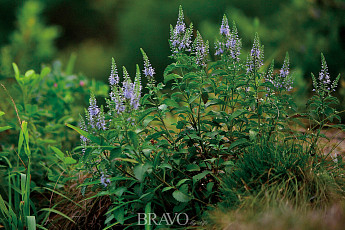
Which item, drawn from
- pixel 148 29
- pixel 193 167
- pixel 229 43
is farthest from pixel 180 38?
pixel 148 29

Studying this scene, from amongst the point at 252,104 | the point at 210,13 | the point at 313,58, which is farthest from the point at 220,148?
the point at 210,13

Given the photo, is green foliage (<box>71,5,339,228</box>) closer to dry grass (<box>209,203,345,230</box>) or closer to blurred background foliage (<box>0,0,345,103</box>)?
dry grass (<box>209,203,345,230</box>)

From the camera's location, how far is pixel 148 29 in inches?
351

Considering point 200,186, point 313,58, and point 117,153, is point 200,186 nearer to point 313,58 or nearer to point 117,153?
point 117,153

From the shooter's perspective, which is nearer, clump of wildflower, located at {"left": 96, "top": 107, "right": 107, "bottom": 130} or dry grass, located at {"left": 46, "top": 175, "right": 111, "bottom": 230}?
clump of wildflower, located at {"left": 96, "top": 107, "right": 107, "bottom": 130}

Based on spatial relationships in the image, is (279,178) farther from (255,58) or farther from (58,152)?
(58,152)

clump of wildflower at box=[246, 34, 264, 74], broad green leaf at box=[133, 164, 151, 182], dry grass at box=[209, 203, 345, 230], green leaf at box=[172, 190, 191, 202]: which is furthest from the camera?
clump of wildflower at box=[246, 34, 264, 74]

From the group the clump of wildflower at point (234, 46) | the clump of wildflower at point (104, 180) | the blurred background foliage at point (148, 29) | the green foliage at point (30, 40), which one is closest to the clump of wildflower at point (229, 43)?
the clump of wildflower at point (234, 46)

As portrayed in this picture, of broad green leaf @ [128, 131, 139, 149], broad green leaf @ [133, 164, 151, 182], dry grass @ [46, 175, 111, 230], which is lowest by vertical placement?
dry grass @ [46, 175, 111, 230]

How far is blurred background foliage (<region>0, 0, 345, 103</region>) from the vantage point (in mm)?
4969

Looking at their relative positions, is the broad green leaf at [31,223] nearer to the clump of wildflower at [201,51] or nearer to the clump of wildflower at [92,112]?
the clump of wildflower at [92,112]

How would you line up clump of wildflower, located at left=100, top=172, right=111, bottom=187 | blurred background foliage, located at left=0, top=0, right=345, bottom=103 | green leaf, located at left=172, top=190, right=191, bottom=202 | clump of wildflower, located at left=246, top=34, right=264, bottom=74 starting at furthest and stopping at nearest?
blurred background foliage, located at left=0, top=0, right=345, bottom=103
clump of wildflower, located at left=246, top=34, right=264, bottom=74
clump of wildflower, located at left=100, top=172, right=111, bottom=187
green leaf, located at left=172, top=190, right=191, bottom=202

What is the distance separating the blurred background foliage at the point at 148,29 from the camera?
196 inches

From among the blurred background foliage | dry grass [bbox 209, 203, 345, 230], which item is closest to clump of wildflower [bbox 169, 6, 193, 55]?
dry grass [bbox 209, 203, 345, 230]
